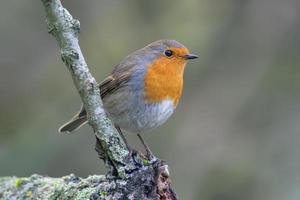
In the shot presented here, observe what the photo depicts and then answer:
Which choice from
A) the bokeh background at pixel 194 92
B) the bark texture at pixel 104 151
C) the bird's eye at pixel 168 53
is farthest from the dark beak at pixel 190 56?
the bark texture at pixel 104 151

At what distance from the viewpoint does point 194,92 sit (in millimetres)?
7254

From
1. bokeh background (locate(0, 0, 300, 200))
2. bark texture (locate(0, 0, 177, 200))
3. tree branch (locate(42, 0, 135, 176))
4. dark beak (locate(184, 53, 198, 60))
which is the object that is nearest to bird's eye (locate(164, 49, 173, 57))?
dark beak (locate(184, 53, 198, 60))

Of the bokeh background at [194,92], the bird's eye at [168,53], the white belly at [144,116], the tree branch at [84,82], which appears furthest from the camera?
the bokeh background at [194,92]

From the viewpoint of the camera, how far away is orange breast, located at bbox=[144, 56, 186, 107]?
216 inches

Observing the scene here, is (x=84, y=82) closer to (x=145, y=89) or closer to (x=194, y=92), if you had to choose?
(x=145, y=89)

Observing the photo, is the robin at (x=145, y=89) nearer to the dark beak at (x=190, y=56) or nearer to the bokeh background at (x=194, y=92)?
the dark beak at (x=190, y=56)

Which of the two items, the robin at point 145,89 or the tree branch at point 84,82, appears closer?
the tree branch at point 84,82

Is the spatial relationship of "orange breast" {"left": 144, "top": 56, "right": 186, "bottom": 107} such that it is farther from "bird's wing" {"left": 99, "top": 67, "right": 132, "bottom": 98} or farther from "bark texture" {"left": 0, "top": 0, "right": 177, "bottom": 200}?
"bark texture" {"left": 0, "top": 0, "right": 177, "bottom": 200}

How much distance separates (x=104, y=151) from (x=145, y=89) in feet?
5.73

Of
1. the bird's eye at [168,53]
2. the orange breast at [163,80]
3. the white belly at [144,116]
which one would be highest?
the bird's eye at [168,53]

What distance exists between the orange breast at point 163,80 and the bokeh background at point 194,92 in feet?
4.25

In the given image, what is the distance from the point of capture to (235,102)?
23.4ft

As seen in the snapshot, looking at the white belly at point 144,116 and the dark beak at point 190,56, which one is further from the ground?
the dark beak at point 190,56

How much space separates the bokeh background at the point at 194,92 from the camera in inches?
260
